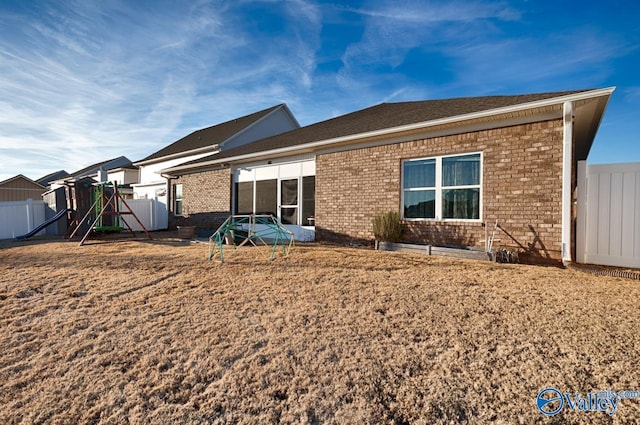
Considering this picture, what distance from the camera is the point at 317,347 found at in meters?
2.82

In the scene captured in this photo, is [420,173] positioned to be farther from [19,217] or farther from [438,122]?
[19,217]

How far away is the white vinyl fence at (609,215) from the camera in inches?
224

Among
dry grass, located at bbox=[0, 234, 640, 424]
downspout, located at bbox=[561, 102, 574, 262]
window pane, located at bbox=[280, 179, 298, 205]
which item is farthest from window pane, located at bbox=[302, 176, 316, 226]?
downspout, located at bbox=[561, 102, 574, 262]

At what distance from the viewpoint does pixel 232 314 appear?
362cm

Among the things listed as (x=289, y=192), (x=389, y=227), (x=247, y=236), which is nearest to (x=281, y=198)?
(x=289, y=192)

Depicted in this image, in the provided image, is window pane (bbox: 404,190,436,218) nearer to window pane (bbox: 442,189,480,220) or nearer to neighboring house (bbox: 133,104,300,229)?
window pane (bbox: 442,189,480,220)

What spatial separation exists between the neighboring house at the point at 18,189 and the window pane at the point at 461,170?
137 feet

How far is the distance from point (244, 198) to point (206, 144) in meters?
9.17

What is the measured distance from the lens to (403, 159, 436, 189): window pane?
7.63 metres

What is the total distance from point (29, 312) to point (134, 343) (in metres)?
2.11

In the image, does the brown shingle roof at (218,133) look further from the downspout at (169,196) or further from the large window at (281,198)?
the large window at (281,198)

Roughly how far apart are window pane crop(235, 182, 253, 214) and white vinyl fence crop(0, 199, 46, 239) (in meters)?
9.27

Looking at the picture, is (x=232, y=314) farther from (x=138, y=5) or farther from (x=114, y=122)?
(x=114, y=122)

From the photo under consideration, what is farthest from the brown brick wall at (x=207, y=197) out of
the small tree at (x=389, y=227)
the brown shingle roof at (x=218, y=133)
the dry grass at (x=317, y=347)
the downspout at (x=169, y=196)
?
the dry grass at (x=317, y=347)
